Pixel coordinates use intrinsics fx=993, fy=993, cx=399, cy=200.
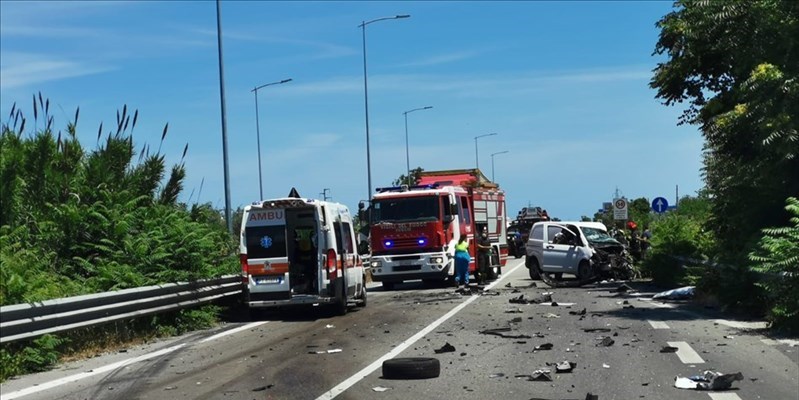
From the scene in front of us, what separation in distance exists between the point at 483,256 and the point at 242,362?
69.4 ft

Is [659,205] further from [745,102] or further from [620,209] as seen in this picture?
[745,102]

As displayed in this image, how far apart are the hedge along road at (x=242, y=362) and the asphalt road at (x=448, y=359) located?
17 mm

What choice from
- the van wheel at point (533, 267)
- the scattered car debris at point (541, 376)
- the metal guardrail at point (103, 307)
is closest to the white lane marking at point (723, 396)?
the scattered car debris at point (541, 376)

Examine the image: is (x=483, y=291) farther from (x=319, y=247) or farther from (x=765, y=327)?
(x=765, y=327)

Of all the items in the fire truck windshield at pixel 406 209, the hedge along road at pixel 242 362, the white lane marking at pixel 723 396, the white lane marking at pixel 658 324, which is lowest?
the white lane marking at pixel 658 324

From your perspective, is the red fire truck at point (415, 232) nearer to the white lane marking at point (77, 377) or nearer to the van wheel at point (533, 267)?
the van wheel at point (533, 267)

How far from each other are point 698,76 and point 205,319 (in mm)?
15354

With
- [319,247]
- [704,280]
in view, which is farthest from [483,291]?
[319,247]

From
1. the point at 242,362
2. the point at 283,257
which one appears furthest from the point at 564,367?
the point at 283,257

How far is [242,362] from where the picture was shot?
12.7 meters

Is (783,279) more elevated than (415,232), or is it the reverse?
(415,232)

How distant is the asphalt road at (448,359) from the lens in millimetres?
9992

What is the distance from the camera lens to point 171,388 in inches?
414

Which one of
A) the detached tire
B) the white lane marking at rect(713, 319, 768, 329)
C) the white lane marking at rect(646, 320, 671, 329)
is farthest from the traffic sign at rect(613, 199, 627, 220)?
the detached tire
